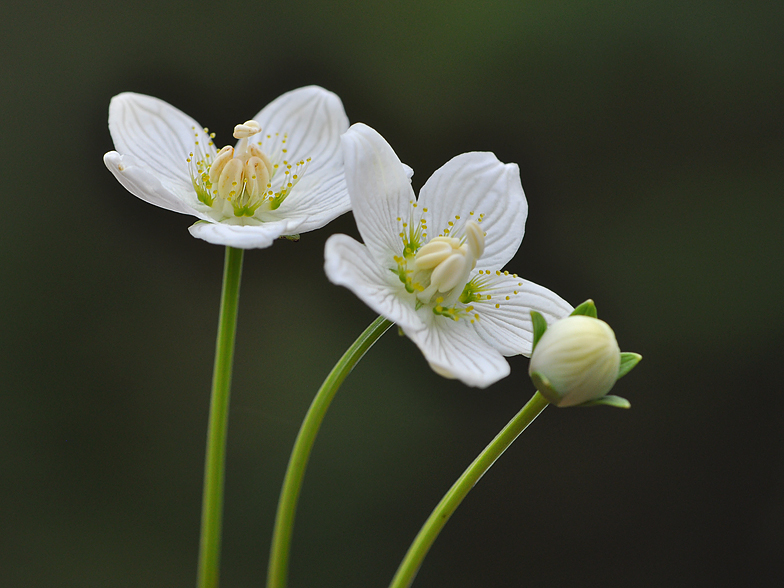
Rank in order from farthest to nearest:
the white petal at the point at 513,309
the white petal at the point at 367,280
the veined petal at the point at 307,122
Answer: the veined petal at the point at 307,122, the white petal at the point at 513,309, the white petal at the point at 367,280

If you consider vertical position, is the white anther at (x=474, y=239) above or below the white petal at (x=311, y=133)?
below

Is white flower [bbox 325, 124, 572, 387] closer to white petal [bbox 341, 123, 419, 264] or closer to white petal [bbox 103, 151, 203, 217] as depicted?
white petal [bbox 341, 123, 419, 264]

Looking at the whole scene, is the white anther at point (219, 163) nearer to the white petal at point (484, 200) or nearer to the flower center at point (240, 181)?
the flower center at point (240, 181)

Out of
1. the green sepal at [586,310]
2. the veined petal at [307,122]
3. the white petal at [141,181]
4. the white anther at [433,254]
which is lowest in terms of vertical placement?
the green sepal at [586,310]

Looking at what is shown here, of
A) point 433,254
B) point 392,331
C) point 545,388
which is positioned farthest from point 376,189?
point 392,331

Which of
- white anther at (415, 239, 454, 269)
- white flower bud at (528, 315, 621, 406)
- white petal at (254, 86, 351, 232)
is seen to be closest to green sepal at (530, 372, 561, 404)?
white flower bud at (528, 315, 621, 406)

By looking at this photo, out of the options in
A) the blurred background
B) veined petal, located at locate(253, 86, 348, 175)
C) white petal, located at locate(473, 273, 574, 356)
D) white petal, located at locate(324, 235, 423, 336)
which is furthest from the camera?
the blurred background

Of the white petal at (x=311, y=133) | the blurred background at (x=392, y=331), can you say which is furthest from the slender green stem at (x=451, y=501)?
the blurred background at (x=392, y=331)
